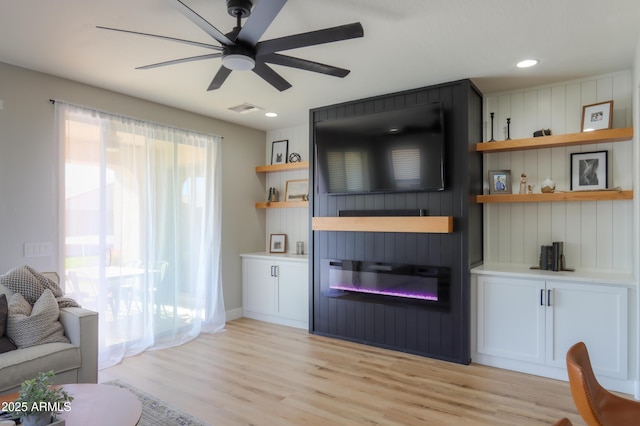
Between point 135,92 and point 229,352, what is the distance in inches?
113

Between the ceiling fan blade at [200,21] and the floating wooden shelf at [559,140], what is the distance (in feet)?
8.84

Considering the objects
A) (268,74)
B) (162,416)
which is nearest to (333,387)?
(162,416)

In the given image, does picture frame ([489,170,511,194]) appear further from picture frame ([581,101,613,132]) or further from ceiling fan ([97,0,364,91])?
ceiling fan ([97,0,364,91])

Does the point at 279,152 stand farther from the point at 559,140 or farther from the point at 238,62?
the point at 559,140

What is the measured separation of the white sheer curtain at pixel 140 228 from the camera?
368cm

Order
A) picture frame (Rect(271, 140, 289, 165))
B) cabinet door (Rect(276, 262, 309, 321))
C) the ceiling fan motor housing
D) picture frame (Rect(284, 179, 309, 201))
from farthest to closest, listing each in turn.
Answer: picture frame (Rect(271, 140, 289, 165))
picture frame (Rect(284, 179, 309, 201))
cabinet door (Rect(276, 262, 309, 321))
the ceiling fan motor housing

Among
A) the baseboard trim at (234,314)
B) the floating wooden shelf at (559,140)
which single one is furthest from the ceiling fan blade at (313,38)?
the baseboard trim at (234,314)

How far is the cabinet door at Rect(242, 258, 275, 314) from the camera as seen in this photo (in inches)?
204

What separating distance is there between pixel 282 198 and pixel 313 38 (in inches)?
143

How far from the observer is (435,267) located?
3.82 meters

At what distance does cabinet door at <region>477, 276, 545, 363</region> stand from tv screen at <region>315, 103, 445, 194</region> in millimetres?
1085

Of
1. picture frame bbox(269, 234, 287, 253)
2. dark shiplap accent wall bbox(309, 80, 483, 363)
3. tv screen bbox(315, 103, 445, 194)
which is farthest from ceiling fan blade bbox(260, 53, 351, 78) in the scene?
picture frame bbox(269, 234, 287, 253)

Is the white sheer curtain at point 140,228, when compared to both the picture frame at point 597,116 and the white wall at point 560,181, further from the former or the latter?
the picture frame at point 597,116

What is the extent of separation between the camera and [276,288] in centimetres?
512
